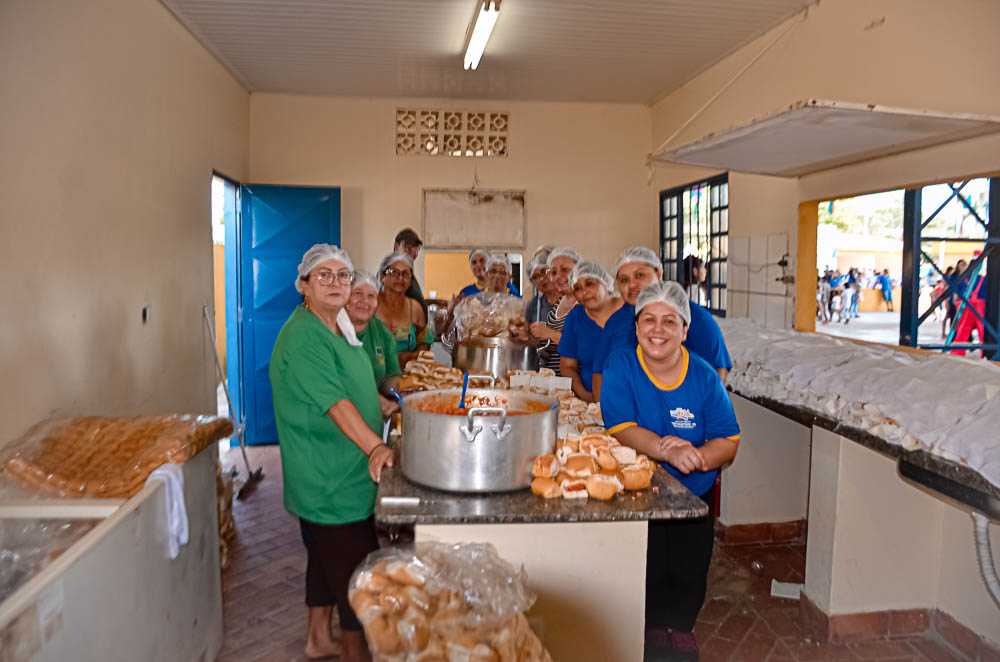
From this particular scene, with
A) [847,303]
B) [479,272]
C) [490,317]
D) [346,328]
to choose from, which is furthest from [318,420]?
[847,303]

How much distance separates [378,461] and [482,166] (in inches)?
247

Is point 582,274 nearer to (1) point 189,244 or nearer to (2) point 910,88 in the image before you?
(2) point 910,88

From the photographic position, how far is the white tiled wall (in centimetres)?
567

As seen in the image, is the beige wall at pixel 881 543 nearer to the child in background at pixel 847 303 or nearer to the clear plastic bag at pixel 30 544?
the clear plastic bag at pixel 30 544

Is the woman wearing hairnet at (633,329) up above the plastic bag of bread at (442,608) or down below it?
above

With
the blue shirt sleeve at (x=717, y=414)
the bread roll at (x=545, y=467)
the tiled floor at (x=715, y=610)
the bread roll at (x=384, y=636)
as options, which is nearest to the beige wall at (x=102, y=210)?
the tiled floor at (x=715, y=610)

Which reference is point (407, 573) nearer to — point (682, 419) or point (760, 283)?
point (682, 419)

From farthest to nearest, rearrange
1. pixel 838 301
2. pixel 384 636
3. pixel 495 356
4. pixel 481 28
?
pixel 838 301, pixel 481 28, pixel 495 356, pixel 384 636

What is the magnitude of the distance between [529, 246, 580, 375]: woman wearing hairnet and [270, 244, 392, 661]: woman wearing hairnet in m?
2.04

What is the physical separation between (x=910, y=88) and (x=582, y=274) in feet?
7.84

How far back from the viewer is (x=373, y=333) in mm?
3982

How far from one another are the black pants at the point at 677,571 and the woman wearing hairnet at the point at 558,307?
216 cm

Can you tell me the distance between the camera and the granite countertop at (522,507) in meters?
1.91

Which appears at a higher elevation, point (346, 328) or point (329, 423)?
point (346, 328)
